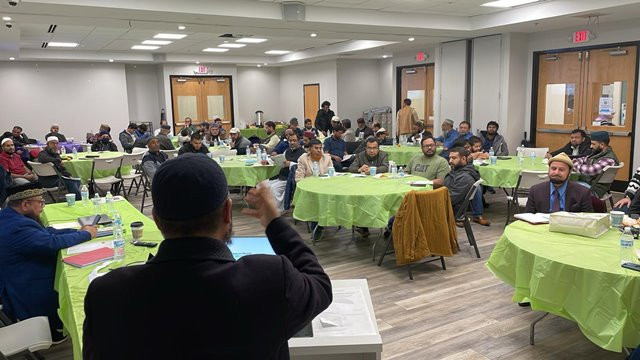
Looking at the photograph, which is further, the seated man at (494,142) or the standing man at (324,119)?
the standing man at (324,119)

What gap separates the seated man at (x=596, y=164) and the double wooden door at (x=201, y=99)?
12948mm

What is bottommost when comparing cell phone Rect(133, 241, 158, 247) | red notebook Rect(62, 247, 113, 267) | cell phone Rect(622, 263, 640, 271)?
cell phone Rect(622, 263, 640, 271)

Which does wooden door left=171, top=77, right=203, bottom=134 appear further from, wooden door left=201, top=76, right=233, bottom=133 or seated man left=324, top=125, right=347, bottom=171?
seated man left=324, top=125, right=347, bottom=171

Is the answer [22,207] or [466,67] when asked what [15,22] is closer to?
[22,207]

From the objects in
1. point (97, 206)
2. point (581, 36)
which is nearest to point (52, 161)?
point (97, 206)

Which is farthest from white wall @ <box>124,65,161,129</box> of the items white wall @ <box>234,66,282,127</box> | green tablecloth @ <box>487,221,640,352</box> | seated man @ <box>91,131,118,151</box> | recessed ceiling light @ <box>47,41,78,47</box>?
green tablecloth @ <box>487,221,640,352</box>

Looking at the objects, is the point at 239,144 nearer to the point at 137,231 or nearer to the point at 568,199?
the point at 137,231

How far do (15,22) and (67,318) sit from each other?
21.9 ft

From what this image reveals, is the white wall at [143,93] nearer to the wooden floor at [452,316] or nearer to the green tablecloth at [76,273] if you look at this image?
the wooden floor at [452,316]

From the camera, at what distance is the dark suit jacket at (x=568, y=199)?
163 inches

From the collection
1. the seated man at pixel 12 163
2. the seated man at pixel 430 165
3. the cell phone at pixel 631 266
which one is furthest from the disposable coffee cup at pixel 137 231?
the seated man at pixel 12 163

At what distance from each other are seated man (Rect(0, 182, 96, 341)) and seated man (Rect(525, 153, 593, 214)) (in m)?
3.55

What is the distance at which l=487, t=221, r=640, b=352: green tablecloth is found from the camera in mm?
2611

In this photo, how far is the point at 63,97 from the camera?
15125 mm
